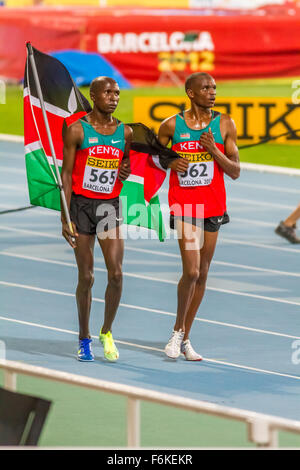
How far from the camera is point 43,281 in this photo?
10.5 metres

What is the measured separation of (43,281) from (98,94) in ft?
11.1

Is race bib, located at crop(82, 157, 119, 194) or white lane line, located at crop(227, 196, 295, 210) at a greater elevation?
race bib, located at crop(82, 157, 119, 194)

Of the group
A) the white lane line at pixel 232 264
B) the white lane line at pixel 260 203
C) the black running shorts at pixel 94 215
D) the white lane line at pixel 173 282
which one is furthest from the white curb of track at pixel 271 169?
the black running shorts at pixel 94 215

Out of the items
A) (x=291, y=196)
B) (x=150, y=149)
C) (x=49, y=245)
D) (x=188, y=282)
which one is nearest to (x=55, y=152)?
(x=150, y=149)

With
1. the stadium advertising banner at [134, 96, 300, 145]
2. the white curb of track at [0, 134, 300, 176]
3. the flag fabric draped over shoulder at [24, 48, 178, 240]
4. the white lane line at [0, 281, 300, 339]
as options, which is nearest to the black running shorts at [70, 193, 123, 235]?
the flag fabric draped over shoulder at [24, 48, 178, 240]

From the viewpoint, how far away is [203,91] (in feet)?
24.6

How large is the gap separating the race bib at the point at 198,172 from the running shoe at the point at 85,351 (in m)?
1.25

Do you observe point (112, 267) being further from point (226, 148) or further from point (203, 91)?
point (203, 91)

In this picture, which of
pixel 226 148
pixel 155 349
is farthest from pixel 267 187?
pixel 226 148

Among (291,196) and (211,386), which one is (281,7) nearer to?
(291,196)

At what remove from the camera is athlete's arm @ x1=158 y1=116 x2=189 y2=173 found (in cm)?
758

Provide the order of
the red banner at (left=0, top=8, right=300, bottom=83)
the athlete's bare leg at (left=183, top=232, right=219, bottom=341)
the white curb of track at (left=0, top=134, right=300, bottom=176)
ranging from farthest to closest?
the red banner at (left=0, top=8, right=300, bottom=83), the white curb of track at (left=0, top=134, right=300, bottom=176), the athlete's bare leg at (left=183, top=232, right=219, bottom=341)

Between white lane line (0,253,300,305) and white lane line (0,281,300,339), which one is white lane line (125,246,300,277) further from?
white lane line (0,281,300,339)

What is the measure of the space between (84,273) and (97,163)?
30.1 inches
